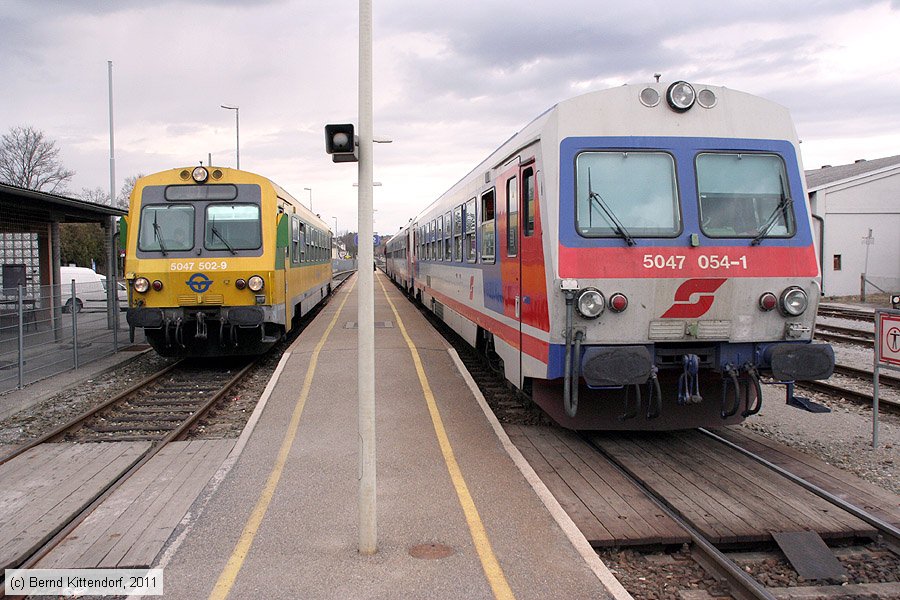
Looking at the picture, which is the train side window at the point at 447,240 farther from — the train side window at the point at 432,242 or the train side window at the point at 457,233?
the train side window at the point at 432,242

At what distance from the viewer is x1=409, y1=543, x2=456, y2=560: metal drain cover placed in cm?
445

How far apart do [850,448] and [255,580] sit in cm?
628

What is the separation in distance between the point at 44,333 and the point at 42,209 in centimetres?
514

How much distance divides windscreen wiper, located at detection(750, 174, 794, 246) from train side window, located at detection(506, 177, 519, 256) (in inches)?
91.8

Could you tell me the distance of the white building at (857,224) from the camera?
31.6 m

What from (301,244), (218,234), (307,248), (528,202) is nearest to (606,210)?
(528,202)

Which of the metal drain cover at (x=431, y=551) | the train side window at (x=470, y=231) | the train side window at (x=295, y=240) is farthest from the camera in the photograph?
the train side window at (x=295, y=240)

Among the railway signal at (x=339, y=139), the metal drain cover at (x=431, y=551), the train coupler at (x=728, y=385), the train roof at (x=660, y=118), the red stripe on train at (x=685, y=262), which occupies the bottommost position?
the metal drain cover at (x=431, y=551)

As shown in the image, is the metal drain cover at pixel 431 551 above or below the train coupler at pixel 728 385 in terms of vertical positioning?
below

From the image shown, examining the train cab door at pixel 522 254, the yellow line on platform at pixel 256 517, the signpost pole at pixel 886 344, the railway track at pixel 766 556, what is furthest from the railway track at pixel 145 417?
the signpost pole at pixel 886 344

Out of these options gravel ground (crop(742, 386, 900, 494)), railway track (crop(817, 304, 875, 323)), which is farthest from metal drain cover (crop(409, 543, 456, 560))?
railway track (crop(817, 304, 875, 323))

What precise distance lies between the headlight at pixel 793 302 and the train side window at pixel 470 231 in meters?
4.86

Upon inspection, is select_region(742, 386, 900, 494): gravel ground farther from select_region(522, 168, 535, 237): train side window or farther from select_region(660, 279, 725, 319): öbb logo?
select_region(522, 168, 535, 237): train side window

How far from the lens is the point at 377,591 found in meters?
3.99
